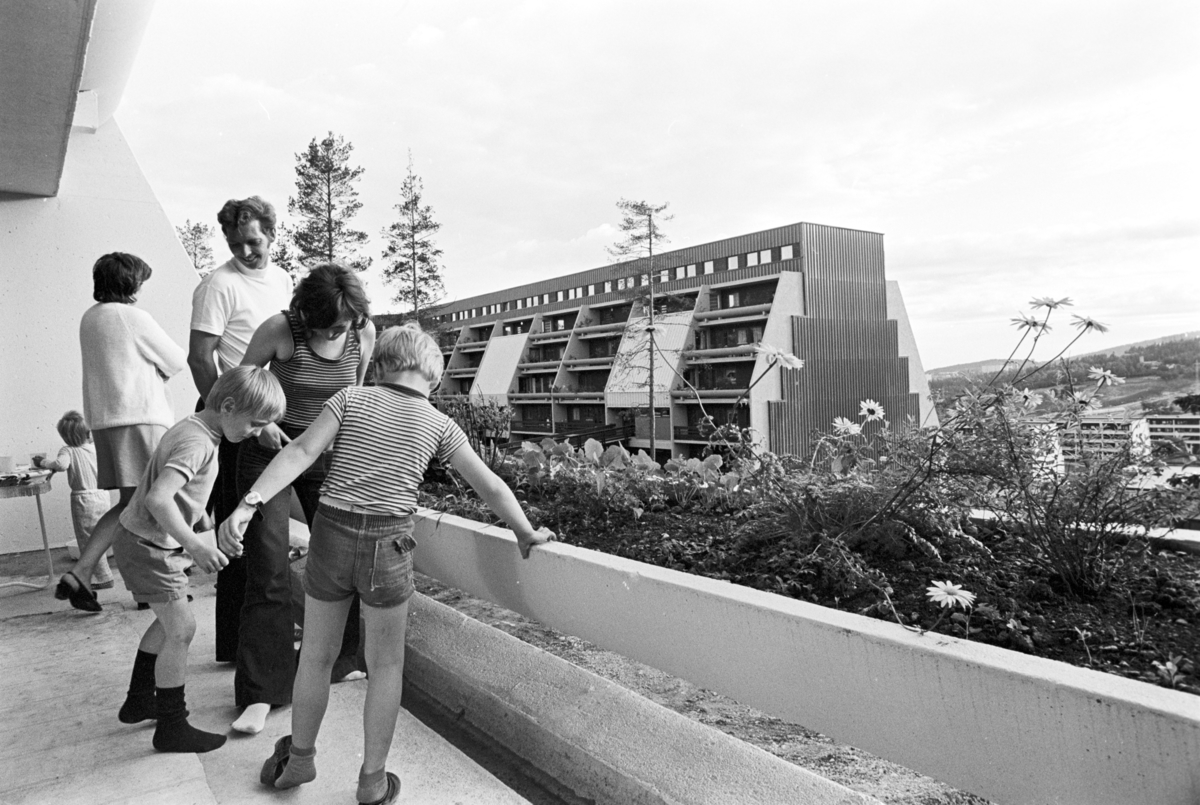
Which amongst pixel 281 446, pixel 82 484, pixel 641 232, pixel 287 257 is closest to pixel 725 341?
pixel 641 232

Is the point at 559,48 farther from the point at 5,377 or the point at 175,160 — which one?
the point at 5,377

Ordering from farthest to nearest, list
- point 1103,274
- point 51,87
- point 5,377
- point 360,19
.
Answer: point 360,19
point 5,377
point 51,87
point 1103,274

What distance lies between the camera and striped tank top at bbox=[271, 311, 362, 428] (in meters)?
2.04

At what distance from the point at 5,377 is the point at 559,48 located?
26703mm

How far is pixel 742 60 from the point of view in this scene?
42156 millimetres

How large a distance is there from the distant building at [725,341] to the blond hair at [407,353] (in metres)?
40.4

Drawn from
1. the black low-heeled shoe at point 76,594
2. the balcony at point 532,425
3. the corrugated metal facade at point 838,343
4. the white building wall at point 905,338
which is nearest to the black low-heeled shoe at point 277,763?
the black low-heeled shoe at point 76,594

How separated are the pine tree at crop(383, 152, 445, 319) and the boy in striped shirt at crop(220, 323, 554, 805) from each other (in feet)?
109

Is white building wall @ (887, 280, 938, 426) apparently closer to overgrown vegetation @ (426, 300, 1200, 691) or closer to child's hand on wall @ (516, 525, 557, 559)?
overgrown vegetation @ (426, 300, 1200, 691)

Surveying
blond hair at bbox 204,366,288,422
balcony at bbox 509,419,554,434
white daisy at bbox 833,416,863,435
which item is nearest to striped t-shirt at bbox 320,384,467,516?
blond hair at bbox 204,366,288,422

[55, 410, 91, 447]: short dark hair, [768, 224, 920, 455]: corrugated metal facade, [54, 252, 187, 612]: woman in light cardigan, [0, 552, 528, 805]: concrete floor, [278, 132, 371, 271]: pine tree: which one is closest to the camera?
[0, 552, 528, 805]: concrete floor

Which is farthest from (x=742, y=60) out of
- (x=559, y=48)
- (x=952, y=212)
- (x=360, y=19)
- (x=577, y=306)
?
(x=360, y=19)

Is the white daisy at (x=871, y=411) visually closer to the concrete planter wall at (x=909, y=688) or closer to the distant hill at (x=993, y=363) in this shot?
the distant hill at (x=993, y=363)

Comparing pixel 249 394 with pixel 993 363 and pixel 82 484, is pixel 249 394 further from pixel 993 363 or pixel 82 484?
pixel 82 484
